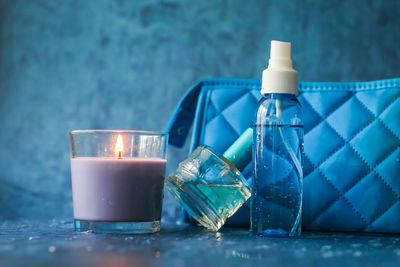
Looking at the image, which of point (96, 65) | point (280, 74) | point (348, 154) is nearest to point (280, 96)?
point (280, 74)

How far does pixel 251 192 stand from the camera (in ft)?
1.70

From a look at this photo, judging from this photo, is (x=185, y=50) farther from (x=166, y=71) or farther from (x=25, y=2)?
(x=25, y=2)

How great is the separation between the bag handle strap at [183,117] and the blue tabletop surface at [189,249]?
16 centimetres

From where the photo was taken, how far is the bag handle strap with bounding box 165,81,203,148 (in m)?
0.64

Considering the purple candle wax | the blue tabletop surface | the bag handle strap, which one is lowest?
the blue tabletop surface

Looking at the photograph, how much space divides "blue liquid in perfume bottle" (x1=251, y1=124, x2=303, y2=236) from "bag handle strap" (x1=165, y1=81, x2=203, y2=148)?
0.16 meters

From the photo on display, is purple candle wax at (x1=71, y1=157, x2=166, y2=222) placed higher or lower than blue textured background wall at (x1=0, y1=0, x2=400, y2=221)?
lower

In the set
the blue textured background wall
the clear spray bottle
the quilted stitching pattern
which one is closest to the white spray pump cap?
the clear spray bottle

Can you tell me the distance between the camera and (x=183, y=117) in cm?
65

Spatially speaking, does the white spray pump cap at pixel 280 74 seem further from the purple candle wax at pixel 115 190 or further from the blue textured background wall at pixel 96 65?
the blue textured background wall at pixel 96 65

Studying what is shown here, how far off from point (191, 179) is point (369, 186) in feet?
0.70

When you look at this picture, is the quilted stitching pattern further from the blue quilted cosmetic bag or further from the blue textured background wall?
the blue textured background wall

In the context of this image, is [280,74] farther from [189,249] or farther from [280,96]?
[189,249]

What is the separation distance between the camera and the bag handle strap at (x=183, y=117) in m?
0.64
